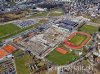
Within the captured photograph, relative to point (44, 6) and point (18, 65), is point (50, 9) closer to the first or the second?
point (44, 6)

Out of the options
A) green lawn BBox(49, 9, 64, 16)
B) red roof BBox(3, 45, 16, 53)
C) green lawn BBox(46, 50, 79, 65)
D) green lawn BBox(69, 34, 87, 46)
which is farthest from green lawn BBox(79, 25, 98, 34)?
red roof BBox(3, 45, 16, 53)

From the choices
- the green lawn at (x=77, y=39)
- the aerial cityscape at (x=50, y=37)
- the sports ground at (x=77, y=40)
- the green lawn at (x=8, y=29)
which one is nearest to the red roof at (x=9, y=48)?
the aerial cityscape at (x=50, y=37)

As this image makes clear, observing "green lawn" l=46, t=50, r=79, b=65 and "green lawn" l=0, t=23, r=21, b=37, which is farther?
"green lawn" l=0, t=23, r=21, b=37

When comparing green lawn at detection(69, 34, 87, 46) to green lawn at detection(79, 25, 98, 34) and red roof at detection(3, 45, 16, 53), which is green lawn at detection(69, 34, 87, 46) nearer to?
green lawn at detection(79, 25, 98, 34)

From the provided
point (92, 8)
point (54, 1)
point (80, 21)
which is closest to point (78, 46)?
point (80, 21)

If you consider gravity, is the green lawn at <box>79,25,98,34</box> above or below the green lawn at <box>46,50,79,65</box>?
above

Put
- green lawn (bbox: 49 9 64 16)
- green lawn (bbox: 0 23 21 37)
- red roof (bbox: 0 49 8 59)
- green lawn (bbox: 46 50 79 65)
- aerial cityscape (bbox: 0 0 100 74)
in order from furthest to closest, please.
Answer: green lawn (bbox: 49 9 64 16), green lawn (bbox: 0 23 21 37), red roof (bbox: 0 49 8 59), green lawn (bbox: 46 50 79 65), aerial cityscape (bbox: 0 0 100 74)
